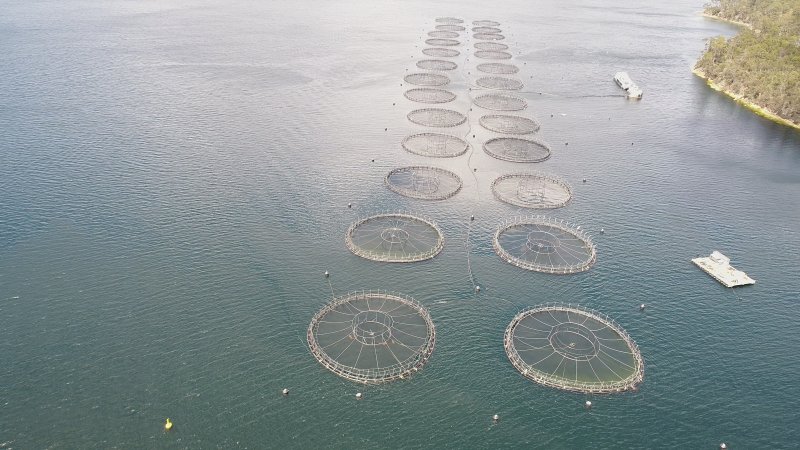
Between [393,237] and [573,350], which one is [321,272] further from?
[573,350]

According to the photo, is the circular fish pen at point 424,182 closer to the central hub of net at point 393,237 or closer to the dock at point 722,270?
the central hub of net at point 393,237

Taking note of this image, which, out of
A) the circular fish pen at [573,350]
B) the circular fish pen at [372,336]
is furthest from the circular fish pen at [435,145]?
the circular fish pen at [573,350]

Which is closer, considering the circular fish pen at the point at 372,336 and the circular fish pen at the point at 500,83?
the circular fish pen at the point at 372,336

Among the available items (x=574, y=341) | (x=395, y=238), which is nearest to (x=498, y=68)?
(x=395, y=238)

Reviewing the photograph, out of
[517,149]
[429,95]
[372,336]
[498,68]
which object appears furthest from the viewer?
[498,68]

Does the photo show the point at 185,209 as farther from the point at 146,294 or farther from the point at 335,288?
the point at 335,288

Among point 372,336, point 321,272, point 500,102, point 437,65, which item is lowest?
point 372,336
